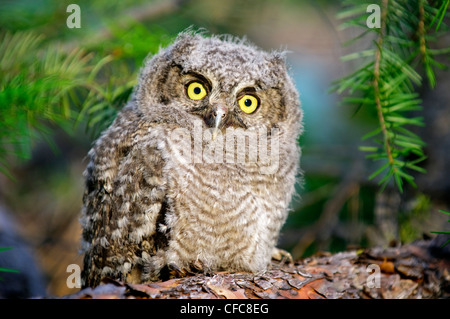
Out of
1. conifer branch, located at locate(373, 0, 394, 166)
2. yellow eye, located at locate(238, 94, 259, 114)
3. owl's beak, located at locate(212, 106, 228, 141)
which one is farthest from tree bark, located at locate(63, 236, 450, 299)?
yellow eye, located at locate(238, 94, 259, 114)

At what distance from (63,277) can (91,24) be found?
1847mm

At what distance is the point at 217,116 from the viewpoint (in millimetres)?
1875

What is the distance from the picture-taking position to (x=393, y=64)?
6.22 feet

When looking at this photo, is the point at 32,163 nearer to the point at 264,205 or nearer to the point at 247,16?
the point at 247,16

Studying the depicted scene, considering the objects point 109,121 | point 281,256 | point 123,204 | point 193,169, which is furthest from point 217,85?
point 281,256

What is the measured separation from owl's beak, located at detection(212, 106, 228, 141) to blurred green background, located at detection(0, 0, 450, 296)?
0.67m

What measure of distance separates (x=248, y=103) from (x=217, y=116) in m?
0.26

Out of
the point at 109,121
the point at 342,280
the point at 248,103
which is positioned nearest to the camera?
the point at 342,280

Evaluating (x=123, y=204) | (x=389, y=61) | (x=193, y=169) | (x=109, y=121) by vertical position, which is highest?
(x=389, y=61)

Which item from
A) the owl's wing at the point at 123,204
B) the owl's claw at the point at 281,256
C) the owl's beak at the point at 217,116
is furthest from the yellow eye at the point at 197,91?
the owl's claw at the point at 281,256

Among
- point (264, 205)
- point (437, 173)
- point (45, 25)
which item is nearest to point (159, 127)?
point (264, 205)

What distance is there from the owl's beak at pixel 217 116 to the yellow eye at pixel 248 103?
0.16 meters

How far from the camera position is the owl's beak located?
1873mm

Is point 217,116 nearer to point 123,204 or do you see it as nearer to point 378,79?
point 123,204
